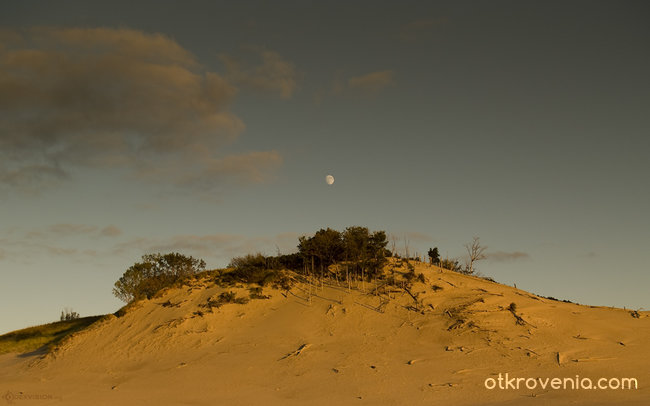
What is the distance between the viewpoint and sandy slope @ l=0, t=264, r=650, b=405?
52.0 ft

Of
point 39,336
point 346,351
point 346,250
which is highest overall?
point 346,250

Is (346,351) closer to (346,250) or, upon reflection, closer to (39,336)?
(346,250)

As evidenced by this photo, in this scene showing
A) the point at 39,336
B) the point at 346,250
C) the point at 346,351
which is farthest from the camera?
the point at 39,336

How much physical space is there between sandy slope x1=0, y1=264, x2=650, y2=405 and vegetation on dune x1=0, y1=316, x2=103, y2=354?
90.1 inches

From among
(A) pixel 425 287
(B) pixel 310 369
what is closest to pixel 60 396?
(B) pixel 310 369

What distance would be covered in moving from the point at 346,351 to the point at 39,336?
25602 millimetres

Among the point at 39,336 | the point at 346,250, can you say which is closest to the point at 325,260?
the point at 346,250

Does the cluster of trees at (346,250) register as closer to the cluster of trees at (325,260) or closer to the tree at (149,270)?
the cluster of trees at (325,260)

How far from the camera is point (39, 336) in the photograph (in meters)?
33.9

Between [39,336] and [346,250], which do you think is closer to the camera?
[346,250]

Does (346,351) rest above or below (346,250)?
below

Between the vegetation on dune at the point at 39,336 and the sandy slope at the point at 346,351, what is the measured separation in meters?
2.29

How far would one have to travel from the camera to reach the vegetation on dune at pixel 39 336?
2995 centimetres

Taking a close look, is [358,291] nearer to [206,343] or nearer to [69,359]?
[206,343]
